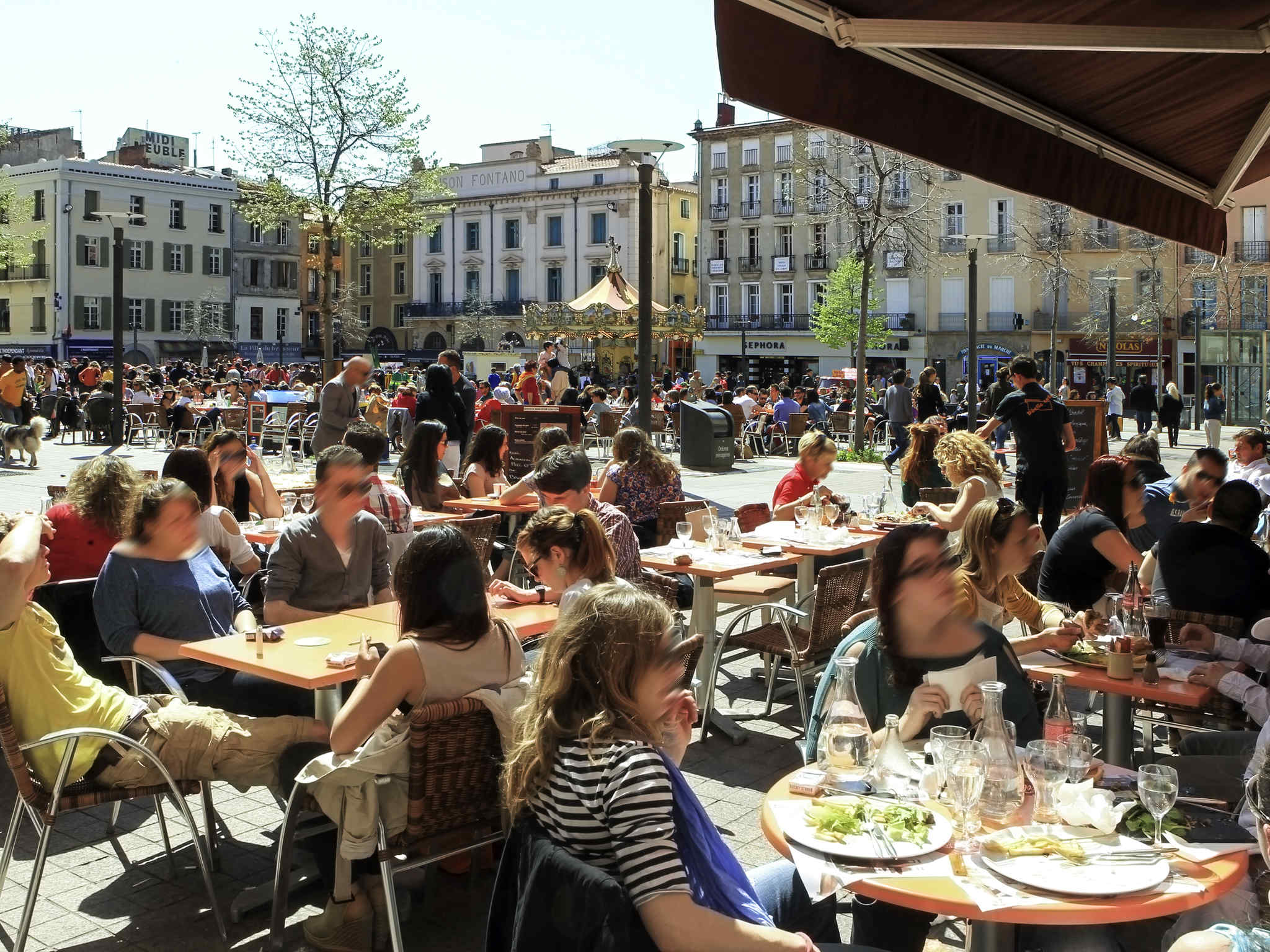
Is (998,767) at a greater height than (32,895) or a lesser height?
greater

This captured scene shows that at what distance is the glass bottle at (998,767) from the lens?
2.79 meters

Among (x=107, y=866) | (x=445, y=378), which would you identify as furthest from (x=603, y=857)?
(x=445, y=378)

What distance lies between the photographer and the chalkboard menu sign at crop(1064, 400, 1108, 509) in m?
15.5

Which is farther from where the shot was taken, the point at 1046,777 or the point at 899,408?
the point at 899,408

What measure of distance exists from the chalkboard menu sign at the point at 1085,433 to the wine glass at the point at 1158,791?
13442 millimetres

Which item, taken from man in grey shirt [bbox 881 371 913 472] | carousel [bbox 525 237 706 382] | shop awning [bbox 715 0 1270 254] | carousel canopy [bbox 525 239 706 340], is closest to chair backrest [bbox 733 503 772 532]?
shop awning [bbox 715 0 1270 254]

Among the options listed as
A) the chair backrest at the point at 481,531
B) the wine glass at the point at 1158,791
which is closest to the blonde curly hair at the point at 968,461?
the chair backrest at the point at 481,531

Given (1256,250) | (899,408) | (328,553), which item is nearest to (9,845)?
(328,553)

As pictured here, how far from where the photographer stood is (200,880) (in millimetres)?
4293

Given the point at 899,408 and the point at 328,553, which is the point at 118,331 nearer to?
the point at 899,408

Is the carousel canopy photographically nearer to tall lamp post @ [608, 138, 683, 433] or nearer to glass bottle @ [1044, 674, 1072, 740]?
tall lamp post @ [608, 138, 683, 433]

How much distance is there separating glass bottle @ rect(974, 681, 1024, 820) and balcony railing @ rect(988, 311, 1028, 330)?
51112 millimetres

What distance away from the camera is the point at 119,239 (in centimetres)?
1814

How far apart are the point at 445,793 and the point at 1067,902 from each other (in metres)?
1.68
